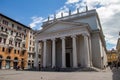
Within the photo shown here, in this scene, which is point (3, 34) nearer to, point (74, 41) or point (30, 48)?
point (30, 48)

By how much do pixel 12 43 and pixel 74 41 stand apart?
84.5 feet

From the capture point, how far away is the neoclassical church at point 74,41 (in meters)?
32.0

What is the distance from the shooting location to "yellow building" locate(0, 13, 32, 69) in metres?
44.4

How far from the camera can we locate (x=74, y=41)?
105ft

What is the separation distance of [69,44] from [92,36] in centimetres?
650

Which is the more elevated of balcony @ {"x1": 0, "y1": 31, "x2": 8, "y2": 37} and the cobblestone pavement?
balcony @ {"x1": 0, "y1": 31, "x2": 8, "y2": 37}

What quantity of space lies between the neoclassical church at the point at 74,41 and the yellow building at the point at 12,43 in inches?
531

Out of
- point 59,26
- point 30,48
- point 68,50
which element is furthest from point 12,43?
point 68,50

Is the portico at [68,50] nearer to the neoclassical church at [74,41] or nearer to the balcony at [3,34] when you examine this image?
the neoclassical church at [74,41]

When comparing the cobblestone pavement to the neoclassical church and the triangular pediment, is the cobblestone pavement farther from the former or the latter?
the triangular pediment

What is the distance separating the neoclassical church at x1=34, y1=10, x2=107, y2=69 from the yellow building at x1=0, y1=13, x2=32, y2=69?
13481 mm

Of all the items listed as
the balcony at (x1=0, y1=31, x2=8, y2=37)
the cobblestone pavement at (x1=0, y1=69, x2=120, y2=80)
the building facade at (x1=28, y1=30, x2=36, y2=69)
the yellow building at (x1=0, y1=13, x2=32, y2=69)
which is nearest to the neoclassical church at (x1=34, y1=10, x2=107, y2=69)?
the cobblestone pavement at (x1=0, y1=69, x2=120, y2=80)

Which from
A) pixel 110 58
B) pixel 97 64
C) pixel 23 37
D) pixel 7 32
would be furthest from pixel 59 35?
pixel 110 58

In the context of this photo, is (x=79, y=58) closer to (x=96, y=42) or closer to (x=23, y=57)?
(x=96, y=42)
